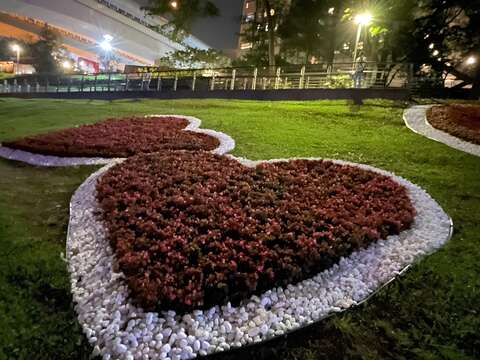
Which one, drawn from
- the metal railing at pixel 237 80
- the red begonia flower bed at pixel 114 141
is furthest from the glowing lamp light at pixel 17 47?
the red begonia flower bed at pixel 114 141

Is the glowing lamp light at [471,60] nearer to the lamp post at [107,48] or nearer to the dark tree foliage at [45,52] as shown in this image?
the lamp post at [107,48]

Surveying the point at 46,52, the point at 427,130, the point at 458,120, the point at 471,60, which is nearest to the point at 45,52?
the point at 46,52

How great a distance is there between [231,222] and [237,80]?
889 inches

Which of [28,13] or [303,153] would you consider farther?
[28,13]

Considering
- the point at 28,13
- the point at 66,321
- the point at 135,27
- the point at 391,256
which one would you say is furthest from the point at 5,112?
the point at 135,27

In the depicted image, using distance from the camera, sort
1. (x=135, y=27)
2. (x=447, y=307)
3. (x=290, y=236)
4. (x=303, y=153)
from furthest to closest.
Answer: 1. (x=135, y=27)
2. (x=303, y=153)
3. (x=290, y=236)
4. (x=447, y=307)

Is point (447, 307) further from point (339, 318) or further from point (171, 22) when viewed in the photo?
point (171, 22)

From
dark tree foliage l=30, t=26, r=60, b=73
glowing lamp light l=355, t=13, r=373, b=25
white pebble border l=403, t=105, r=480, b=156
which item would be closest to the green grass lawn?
white pebble border l=403, t=105, r=480, b=156

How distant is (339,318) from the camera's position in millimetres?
4281

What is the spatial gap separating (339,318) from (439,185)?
526 centimetres

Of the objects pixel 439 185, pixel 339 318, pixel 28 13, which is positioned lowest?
pixel 339 318

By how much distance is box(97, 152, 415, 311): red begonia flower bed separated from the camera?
443cm

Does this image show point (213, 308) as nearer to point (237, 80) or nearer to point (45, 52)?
point (237, 80)

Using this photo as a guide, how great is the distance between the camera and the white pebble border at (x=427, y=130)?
11.0 m
